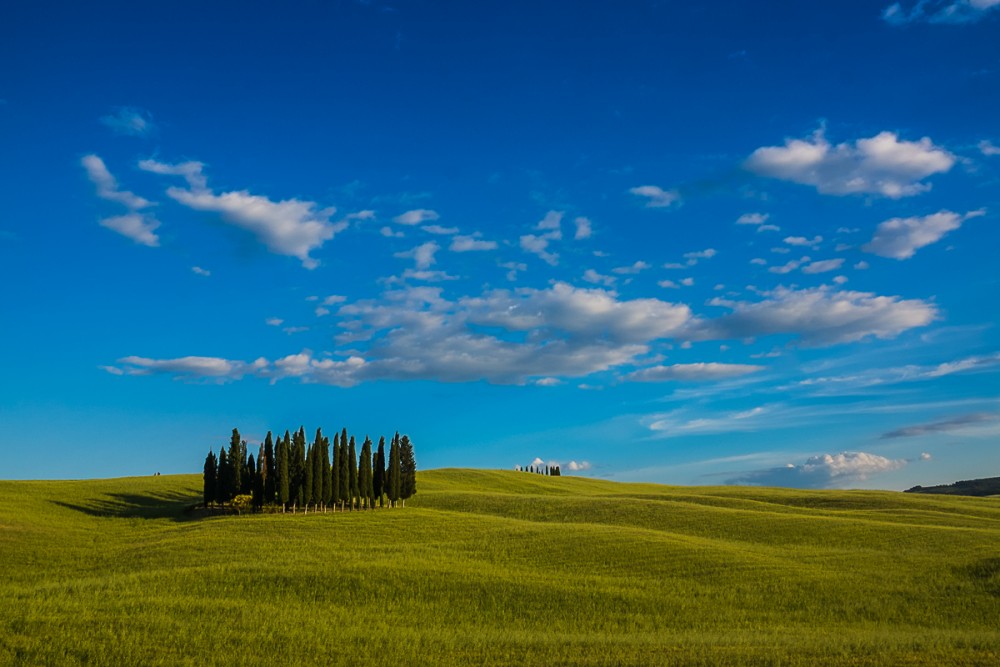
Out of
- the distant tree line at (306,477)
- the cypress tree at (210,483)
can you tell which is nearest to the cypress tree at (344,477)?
the distant tree line at (306,477)

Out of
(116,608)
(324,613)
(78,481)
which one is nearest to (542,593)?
(324,613)

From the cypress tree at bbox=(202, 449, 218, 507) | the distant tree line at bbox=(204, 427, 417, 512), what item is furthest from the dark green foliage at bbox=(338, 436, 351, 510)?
the cypress tree at bbox=(202, 449, 218, 507)

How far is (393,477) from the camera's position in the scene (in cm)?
8388

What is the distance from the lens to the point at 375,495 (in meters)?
85.4

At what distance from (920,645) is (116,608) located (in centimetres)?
3351

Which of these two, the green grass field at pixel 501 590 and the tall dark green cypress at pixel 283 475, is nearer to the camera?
the green grass field at pixel 501 590

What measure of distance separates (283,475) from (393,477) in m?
12.3

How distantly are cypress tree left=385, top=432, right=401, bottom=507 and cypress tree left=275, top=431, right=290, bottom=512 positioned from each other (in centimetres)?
1123

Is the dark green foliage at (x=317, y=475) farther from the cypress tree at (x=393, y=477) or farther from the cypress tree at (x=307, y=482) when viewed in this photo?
the cypress tree at (x=393, y=477)

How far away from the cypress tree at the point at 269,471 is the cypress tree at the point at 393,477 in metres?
12.4

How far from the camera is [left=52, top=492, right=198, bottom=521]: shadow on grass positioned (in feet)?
245

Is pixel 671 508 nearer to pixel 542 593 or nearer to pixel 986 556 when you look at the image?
pixel 986 556

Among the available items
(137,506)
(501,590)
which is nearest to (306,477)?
(137,506)

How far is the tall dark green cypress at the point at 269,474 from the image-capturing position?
8050 centimetres
